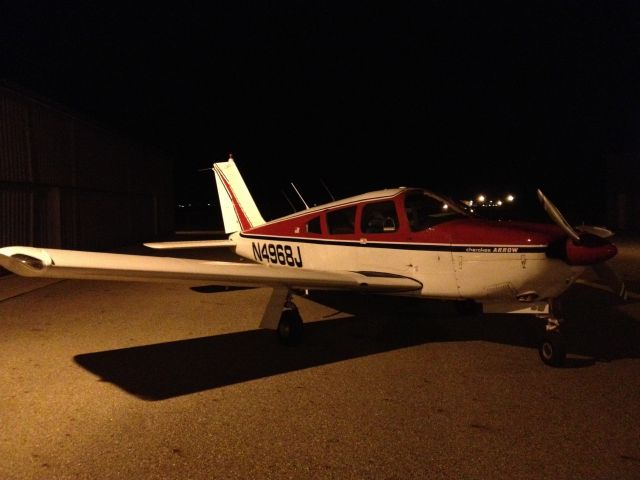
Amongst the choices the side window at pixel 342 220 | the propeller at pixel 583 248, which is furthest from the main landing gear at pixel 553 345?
the side window at pixel 342 220

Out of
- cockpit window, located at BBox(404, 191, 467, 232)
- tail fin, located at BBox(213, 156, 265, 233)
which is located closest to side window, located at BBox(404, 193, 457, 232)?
cockpit window, located at BBox(404, 191, 467, 232)

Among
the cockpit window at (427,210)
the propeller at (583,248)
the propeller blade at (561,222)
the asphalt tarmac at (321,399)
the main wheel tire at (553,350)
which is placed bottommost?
the asphalt tarmac at (321,399)

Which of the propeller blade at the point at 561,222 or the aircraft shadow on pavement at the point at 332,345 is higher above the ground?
the propeller blade at the point at 561,222

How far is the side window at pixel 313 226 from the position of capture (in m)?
7.03

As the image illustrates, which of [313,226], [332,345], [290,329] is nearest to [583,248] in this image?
[332,345]

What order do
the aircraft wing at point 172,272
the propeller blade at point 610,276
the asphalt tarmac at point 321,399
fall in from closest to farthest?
the asphalt tarmac at point 321,399 → the aircraft wing at point 172,272 → the propeller blade at point 610,276

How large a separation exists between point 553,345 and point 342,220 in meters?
3.06

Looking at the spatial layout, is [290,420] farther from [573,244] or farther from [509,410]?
[573,244]

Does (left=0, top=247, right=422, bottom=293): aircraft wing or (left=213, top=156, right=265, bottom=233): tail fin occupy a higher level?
(left=213, top=156, right=265, bottom=233): tail fin

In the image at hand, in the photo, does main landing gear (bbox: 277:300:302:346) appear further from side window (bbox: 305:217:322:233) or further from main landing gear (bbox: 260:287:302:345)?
side window (bbox: 305:217:322:233)

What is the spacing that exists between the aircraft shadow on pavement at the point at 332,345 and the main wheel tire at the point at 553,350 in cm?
25

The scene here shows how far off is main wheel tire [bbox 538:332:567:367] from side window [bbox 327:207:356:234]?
2.64m

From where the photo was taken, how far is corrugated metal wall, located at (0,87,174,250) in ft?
43.5

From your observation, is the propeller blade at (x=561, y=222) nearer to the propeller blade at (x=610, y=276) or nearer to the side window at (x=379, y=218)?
the propeller blade at (x=610, y=276)
